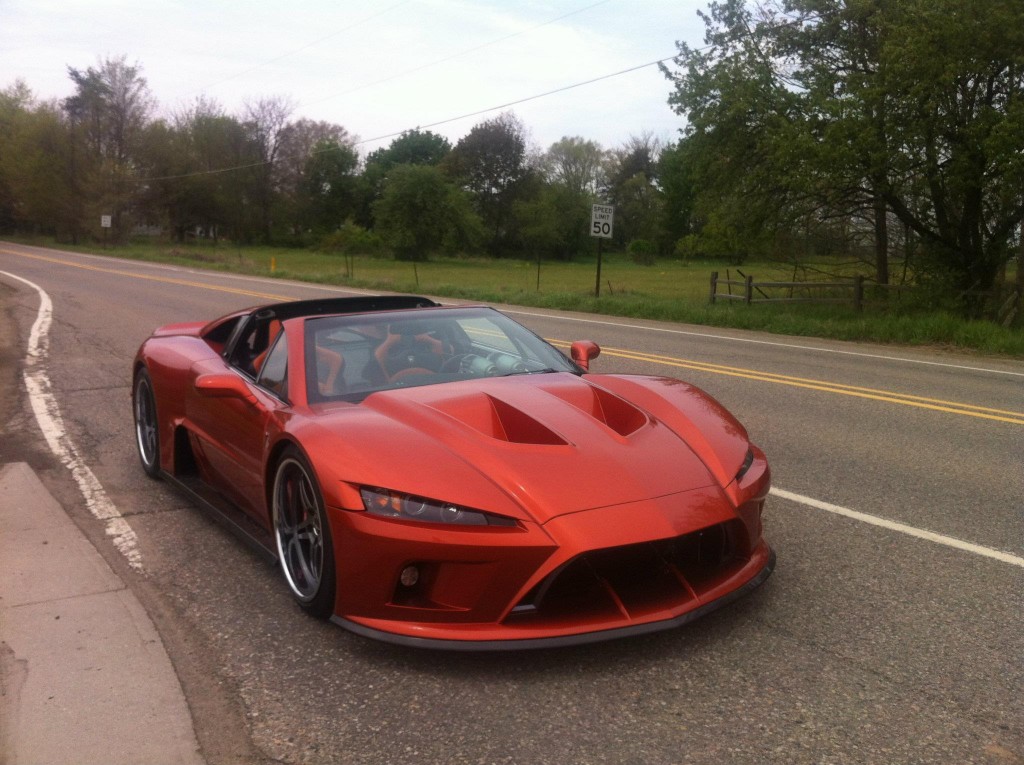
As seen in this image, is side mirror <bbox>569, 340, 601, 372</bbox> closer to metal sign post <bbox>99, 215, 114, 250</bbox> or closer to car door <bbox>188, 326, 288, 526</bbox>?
car door <bbox>188, 326, 288, 526</bbox>

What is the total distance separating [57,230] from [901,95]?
72870 millimetres

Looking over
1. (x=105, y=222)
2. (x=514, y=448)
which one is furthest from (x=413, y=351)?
(x=105, y=222)

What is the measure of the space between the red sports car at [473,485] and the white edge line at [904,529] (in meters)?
1.12

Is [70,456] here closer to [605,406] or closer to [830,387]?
[605,406]

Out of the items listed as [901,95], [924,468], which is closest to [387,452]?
[924,468]

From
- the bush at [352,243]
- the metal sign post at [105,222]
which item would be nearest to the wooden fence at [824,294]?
the metal sign post at [105,222]

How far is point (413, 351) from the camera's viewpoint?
455 cm

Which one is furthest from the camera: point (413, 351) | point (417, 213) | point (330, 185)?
point (330, 185)

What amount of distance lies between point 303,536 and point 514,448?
966 mm

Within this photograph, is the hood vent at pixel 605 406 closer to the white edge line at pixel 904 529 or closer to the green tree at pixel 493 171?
the white edge line at pixel 904 529

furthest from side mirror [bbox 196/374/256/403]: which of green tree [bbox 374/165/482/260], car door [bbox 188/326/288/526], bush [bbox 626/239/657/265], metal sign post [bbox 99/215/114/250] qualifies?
bush [bbox 626/239/657/265]

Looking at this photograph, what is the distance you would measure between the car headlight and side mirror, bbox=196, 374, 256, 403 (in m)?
1.33

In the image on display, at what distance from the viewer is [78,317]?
16.5 m

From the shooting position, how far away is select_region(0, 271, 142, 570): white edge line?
4750 millimetres
